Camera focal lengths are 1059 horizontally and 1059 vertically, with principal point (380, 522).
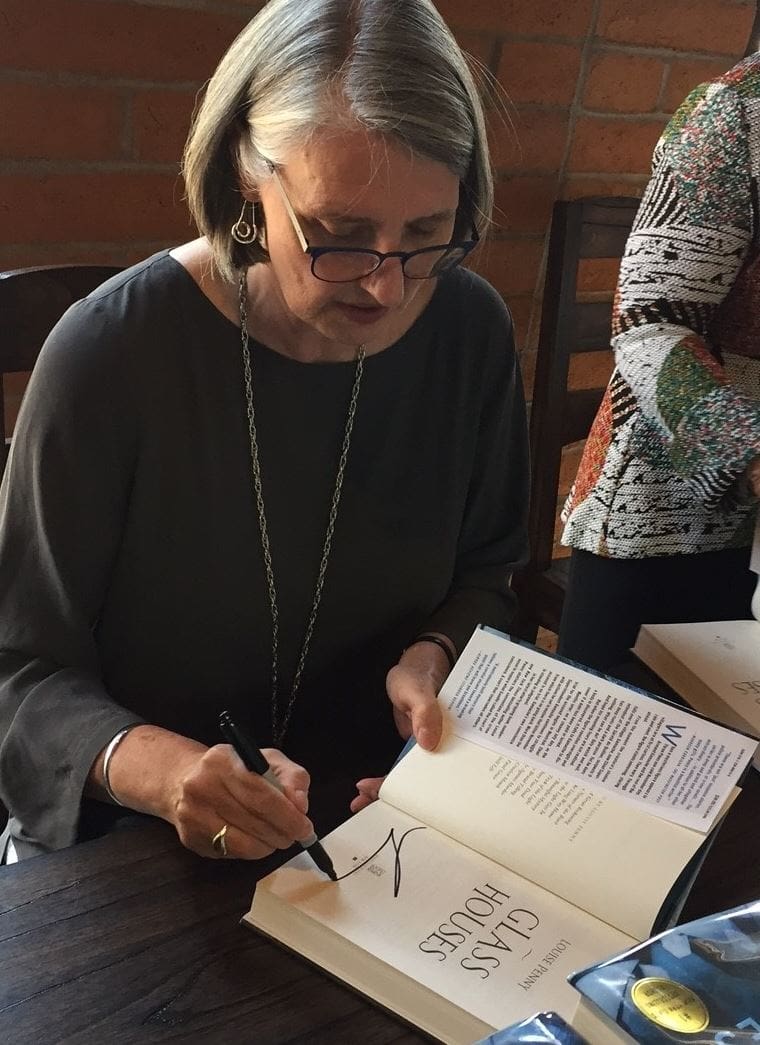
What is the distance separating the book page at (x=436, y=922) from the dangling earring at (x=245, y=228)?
51 cm

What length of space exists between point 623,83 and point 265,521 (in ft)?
4.56

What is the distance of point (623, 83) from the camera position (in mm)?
1967

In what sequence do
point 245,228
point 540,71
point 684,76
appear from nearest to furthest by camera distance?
point 245,228 < point 540,71 < point 684,76

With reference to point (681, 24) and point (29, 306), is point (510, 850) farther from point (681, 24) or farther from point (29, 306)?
point (681, 24)

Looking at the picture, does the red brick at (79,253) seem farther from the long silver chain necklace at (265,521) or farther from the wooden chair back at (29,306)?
the long silver chain necklace at (265,521)

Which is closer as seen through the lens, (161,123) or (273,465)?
(273,465)

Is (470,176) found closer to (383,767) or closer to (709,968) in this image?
(383,767)

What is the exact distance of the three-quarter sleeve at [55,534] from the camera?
0.86m

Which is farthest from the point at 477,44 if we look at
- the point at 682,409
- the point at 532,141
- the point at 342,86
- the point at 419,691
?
the point at 419,691

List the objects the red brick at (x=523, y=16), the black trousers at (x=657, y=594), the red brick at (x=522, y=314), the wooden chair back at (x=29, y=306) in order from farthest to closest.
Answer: the red brick at (x=522, y=314) → the red brick at (x=523, y=16) → the black trousers at (x=657, y=594) → the wooden chair back at (x=29, y=306)

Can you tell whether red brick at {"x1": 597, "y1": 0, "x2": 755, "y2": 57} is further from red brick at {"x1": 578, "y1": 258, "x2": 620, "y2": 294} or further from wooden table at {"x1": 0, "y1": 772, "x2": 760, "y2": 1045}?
wooden table at {"x1": 0, "y1": 772, "x2": 760, "y2": 1045}

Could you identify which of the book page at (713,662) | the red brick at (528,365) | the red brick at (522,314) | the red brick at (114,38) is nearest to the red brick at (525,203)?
the red brick at (522,314)

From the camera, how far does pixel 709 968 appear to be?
54 cm

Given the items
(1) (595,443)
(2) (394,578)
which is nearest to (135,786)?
(2) (394,578)
